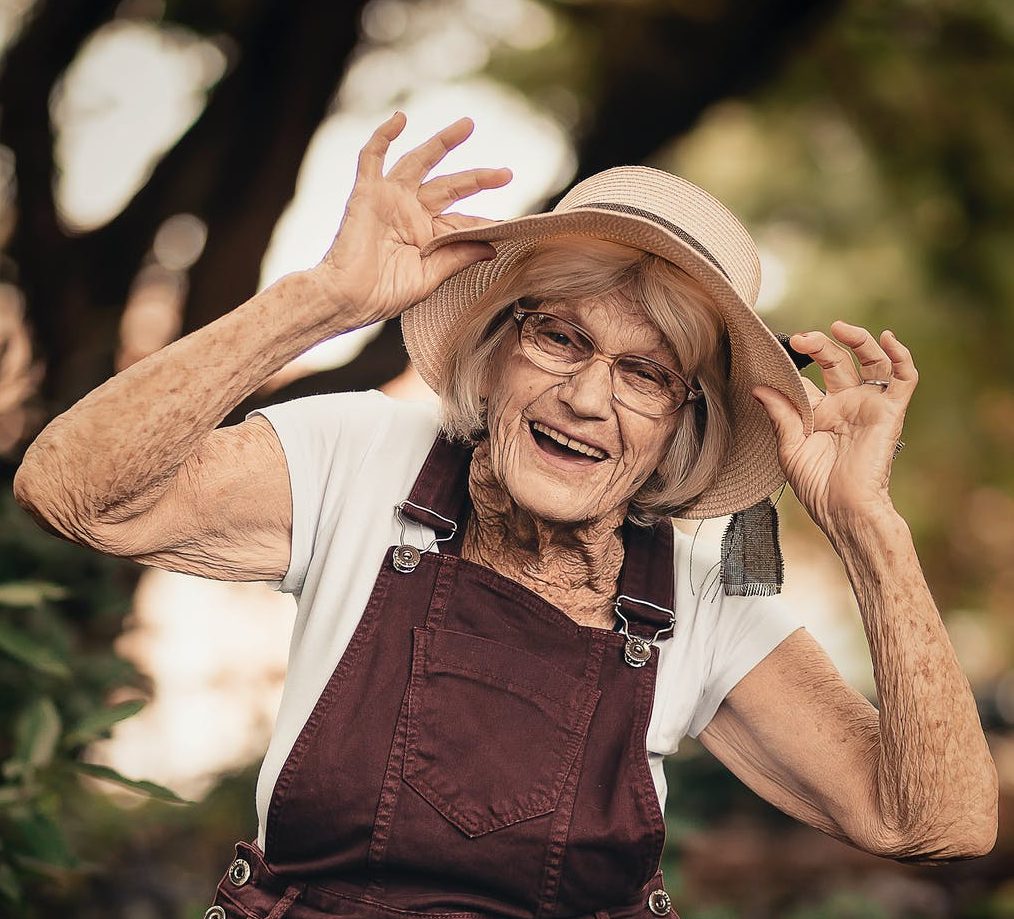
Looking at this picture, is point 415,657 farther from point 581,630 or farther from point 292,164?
point 292,164

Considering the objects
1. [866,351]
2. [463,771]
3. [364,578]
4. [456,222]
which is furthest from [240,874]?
[866,351]

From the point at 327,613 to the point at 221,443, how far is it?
344mm

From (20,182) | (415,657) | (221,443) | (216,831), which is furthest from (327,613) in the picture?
(216,831)

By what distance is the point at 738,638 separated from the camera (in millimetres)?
2330

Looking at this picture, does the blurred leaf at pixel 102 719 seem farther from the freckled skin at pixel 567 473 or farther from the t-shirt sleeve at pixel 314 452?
the freckled skin at pixel 567 473

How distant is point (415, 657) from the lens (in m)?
2.13

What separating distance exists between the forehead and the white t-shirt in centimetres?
38

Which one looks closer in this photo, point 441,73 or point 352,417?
point 352,417

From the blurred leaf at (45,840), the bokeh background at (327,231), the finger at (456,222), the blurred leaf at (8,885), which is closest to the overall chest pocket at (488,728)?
the finger at (456,222)

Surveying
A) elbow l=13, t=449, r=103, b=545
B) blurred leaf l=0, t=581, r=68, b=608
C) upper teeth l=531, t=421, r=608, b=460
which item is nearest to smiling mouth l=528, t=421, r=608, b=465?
upper teeth l=531, t=421, r=608, b=460

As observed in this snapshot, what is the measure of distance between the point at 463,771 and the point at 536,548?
1.40 ft

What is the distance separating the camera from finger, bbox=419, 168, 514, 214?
2.07m

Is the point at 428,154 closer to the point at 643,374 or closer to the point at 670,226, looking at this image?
the point at 670,226

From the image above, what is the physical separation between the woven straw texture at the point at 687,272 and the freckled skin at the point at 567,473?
141 mm
